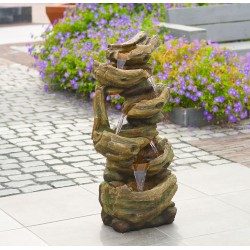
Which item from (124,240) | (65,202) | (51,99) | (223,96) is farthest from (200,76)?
(124,240)

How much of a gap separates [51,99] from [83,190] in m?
4.28

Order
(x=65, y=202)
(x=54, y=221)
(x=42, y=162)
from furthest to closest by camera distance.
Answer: (x=42, y=162) < (x=65, y=202) < (x=54, y=221)

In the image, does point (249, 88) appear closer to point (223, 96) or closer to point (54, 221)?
point (223, 96)

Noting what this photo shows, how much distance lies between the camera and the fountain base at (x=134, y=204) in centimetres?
674

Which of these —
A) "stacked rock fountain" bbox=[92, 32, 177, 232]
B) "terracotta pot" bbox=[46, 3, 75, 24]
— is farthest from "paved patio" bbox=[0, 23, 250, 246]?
"terracotta pot" bbox=[46, 3, 75, 24]

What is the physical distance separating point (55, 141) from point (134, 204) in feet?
10.6

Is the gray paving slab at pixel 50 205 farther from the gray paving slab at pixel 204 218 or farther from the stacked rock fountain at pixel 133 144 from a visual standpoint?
the gray paving slab at pixel 204 218

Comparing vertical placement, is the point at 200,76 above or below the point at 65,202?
above

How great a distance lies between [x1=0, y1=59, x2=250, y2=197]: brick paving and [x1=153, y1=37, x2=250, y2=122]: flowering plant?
0.30m

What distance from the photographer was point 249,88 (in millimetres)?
10656

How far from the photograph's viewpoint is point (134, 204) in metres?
6.75

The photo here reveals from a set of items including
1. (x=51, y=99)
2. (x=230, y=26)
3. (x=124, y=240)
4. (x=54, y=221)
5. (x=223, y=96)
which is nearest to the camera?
(x=124, y=240)

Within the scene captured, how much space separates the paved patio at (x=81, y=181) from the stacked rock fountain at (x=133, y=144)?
0.22 m

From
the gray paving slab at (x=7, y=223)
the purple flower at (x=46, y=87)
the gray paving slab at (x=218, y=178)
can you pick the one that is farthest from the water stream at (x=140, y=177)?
the purple flower at (x=46, y=87)
